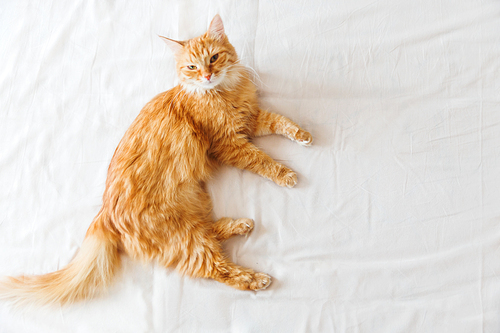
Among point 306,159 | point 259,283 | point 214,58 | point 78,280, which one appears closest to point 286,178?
point 306,159

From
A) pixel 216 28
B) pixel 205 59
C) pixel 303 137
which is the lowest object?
pixel 303 137

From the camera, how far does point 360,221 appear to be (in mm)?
1243

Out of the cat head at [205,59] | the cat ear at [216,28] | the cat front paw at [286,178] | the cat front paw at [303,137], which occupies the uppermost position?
the cat ear at [216,28]

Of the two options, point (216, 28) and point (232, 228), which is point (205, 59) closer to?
point (216, 28)

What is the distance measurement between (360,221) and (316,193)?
0.20 meters

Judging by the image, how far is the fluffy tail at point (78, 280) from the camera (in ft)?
3.90

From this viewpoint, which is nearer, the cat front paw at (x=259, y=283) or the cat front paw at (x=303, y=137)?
the cat front paw at (x=259, y=283)

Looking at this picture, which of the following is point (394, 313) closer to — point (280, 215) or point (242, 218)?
point (280, 215)

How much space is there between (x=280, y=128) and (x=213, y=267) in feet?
2.04

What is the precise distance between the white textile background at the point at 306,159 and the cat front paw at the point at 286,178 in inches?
1.5

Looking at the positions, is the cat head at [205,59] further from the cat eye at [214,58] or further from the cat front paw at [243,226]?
the cat front paw at [243,226]

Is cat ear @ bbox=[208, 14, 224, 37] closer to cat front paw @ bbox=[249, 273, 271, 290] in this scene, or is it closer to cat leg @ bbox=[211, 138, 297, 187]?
cat leg @ bbox=[211, 138, 297, 187]

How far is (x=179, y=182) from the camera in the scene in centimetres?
126

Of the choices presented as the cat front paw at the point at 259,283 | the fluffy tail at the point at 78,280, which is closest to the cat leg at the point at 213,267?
the cat front paw at the point at 259,283
